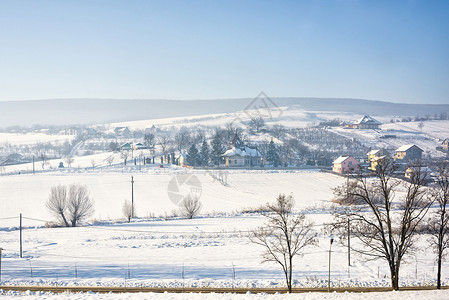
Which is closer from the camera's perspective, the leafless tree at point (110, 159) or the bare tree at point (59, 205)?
the bare tree at point (59, 205)

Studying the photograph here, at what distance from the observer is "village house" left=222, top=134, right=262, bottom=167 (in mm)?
77688

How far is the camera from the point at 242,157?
78.1 m

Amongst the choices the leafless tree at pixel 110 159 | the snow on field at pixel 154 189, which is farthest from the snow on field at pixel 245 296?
the leafless tree at pixel 110 159

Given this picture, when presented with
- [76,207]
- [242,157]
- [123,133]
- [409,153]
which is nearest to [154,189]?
[76,207]

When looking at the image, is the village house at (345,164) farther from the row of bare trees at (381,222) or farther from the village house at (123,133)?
the village house at (123,133)

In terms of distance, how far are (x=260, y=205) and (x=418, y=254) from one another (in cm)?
2179

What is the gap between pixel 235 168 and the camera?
242ft

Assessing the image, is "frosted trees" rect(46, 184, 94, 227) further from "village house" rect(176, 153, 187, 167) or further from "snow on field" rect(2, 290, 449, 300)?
"village house" rect(176, 153, 187, 167)

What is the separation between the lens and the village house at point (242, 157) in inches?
3059

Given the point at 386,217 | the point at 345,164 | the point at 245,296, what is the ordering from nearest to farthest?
1. the point at 245,296
2. the point at 386,217
3. the point at 345,164

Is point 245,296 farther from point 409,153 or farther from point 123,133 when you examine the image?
point 123,133

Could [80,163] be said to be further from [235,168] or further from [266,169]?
[266,169]

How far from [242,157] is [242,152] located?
1.27 meters

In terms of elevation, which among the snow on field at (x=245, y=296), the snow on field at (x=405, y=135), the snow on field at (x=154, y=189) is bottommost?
the snow on field at (x=154, y=189)
